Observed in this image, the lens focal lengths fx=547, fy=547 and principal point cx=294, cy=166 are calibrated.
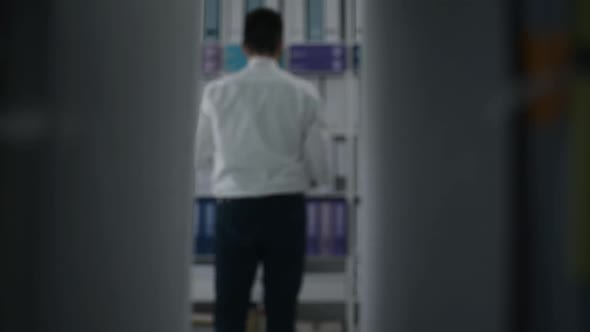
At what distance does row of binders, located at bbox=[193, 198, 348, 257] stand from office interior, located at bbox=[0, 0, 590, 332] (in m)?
0.74

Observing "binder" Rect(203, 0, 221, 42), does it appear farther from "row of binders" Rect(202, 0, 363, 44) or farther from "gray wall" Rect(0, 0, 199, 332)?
"gray wall" Rect(0, 0, 199, 332)

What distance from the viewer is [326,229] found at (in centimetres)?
247

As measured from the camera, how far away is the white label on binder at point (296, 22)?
8.42 feet

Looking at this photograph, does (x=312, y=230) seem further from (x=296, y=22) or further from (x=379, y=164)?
(x=379, y=164)

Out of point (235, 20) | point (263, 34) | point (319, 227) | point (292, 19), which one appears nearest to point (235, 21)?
point (235, 20)

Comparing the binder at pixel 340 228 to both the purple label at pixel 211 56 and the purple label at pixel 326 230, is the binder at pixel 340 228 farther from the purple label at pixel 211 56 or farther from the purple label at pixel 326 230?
the purple label at pixel 211 56

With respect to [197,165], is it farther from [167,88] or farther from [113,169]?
[113,169]

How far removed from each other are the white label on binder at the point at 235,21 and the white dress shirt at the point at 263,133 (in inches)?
37.2

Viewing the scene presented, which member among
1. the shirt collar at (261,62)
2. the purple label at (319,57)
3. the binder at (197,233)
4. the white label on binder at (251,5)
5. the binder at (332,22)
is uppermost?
the white label on binder at (251,5)

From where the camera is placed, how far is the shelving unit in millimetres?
2527

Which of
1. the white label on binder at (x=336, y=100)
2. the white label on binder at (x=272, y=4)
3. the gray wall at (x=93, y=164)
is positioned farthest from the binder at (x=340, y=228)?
the gray wall at (x=93, y=164)

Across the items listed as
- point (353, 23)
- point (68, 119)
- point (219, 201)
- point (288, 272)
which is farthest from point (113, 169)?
point (353, 23)

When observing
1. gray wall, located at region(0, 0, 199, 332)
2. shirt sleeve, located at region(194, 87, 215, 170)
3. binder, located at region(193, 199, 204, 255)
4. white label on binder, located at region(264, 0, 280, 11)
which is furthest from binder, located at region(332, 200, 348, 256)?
gray wall, located at region(0, 0, 199, 332)

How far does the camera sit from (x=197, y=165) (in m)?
1.78
